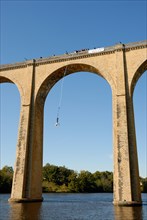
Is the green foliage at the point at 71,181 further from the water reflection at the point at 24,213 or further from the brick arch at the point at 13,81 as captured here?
the water reflection at the point at 24,213

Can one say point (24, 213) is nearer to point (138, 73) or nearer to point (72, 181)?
point (138, 73)

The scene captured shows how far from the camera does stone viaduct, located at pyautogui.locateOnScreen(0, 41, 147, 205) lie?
1959cm

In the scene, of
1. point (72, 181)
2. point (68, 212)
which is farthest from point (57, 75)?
point (72, 181)

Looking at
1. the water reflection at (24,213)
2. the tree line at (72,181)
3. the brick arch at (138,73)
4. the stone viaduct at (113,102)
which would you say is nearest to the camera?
the water reflection at (24,213)

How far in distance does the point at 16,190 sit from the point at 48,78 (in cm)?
1010

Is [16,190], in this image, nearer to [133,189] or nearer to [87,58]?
[133,189]

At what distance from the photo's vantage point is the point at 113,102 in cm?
2181

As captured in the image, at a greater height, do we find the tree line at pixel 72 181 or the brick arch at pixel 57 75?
the brick arch at pixel 57 75

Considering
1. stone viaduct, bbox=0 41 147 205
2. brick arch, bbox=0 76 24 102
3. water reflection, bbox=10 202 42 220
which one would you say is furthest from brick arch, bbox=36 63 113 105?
water reflection, bbox=10 202 42 220

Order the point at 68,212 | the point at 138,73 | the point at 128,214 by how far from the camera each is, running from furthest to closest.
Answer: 1. the point at 138,73
2. the point at 68,212
3. the point at 128,214

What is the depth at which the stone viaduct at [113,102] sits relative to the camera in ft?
64.3

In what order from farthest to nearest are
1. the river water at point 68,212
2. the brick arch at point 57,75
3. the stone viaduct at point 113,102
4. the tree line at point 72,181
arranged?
the tree line at point 72,181
the brick arch at point 57,75
the stone viaduct at point 113,102
the river water at point 68,212

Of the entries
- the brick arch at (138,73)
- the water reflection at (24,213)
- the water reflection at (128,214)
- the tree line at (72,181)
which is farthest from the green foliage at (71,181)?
the water reflection at (128,214)

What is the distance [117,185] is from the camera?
19312mm
